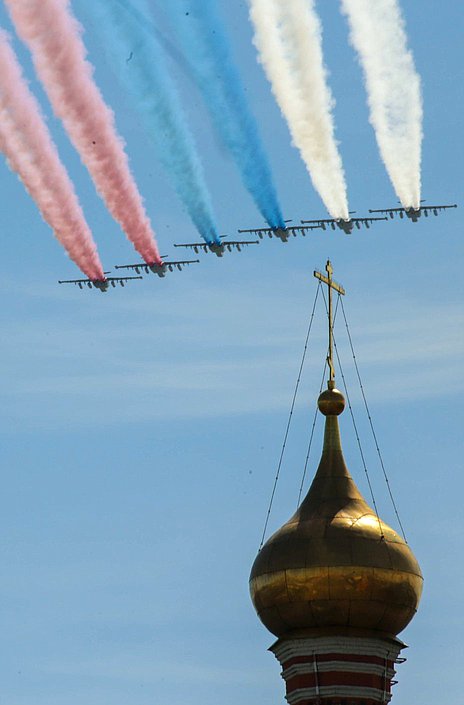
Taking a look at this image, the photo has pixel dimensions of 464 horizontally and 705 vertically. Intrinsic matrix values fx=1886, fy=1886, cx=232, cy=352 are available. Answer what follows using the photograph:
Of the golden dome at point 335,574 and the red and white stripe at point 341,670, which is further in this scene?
the red and white stripe at point 341,670

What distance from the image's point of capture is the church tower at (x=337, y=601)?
43156 millimetres

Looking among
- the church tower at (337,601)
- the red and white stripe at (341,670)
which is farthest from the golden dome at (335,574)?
the red and white stripe at (341,670)

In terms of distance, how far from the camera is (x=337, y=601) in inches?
1693

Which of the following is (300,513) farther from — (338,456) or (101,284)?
(101,284)

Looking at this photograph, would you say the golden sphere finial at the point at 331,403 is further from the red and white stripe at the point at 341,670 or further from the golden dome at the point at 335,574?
the red and white stripe at the point at 341,670

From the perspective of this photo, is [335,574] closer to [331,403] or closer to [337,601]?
[337,601]

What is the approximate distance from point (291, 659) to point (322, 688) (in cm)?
119

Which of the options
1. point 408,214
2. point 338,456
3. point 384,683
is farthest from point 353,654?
point 408,214

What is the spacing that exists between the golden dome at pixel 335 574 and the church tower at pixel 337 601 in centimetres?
2

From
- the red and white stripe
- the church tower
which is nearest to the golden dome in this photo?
the church tower

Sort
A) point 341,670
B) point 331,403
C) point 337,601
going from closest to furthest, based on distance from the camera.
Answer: point 337,601 → point 341,670 → point 331,403

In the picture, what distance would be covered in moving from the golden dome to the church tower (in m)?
0.02

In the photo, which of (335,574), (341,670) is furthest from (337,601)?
(341,670)

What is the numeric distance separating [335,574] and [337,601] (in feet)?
2.02
